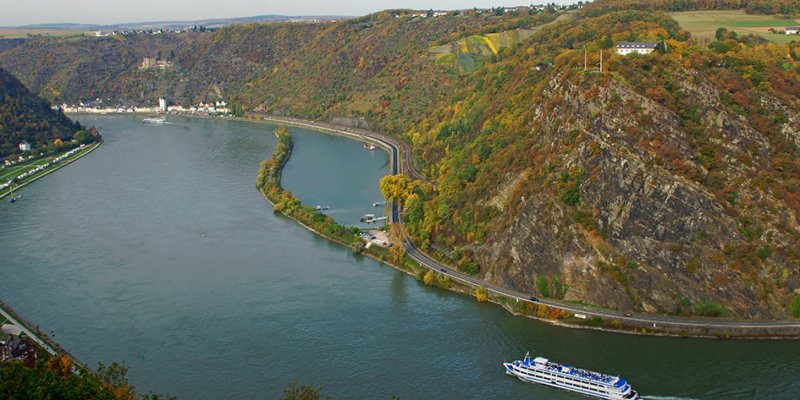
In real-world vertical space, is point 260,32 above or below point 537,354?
above

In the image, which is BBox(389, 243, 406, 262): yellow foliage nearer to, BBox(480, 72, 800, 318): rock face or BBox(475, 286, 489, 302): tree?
BBox(480, 72, 800, 318): rock face

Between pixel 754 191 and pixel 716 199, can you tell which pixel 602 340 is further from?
pixel 754 191

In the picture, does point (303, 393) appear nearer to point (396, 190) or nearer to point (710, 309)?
point (710, 309)

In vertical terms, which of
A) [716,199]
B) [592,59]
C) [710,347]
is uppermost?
[592,59]

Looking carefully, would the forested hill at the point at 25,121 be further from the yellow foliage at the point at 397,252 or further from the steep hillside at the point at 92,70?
the yellow foliage at the point at 397,252

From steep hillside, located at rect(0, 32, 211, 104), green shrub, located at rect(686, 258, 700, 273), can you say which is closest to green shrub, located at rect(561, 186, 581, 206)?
green shrub, located at rect(686, 258, 700, 273)

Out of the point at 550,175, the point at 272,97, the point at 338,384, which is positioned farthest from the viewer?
the point at 272,97

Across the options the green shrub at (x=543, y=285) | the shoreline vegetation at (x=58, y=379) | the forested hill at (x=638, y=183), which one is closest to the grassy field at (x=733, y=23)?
the forested hill at (x=638, y=183)

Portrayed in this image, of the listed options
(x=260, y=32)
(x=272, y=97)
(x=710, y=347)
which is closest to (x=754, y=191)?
(x=710, y=347)
